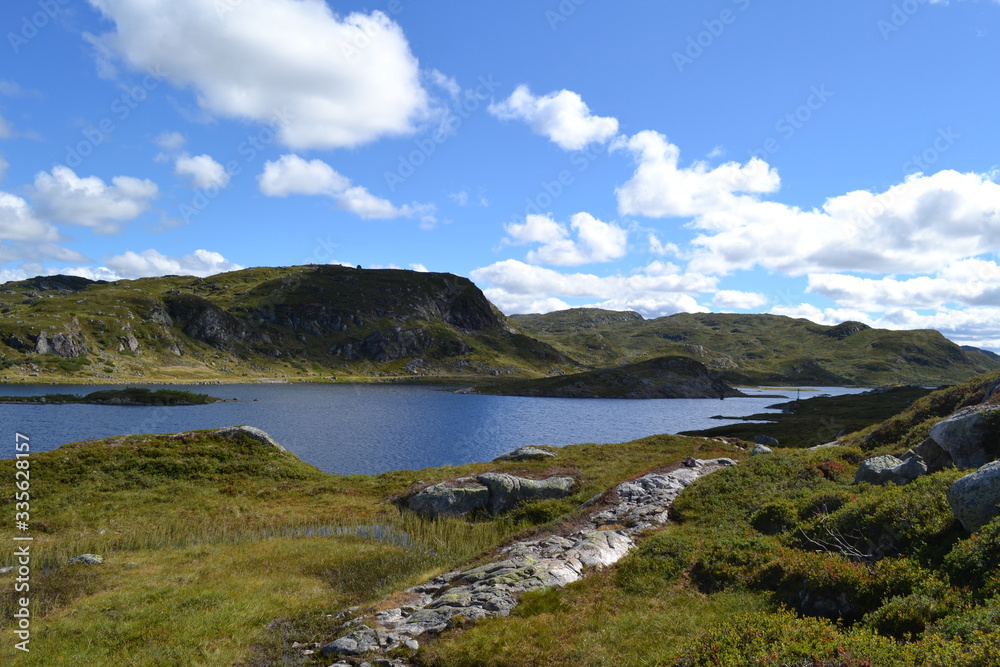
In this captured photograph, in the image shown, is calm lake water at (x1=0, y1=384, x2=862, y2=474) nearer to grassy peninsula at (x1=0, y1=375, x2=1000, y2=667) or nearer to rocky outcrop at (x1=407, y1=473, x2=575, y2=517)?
rocky outcrop at (x1=407, y1=473, x2=575, y2=517)

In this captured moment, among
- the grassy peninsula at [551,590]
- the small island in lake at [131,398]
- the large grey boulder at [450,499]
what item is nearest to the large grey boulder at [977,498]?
the grassy peninsula at [551,590]

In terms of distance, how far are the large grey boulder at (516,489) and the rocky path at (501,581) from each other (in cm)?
1026

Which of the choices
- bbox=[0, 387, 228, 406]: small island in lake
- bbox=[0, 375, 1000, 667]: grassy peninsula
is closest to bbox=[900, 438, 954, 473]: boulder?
bbox=[0, 375, 1000, 667]: grassy peninsula

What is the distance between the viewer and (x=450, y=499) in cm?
4322

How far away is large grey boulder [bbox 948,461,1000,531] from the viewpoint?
1462 cm

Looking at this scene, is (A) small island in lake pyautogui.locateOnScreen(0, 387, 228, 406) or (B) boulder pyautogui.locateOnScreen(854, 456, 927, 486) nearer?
(B) boulder pyautogui.locateOnScreen(854, 456, 927, 486)

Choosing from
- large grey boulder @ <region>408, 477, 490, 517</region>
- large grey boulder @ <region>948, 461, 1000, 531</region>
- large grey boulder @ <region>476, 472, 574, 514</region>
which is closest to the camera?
large grey boulder @ <region>948, 461, 1000, 531</region>

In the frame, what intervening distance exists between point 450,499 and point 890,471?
3163 centimetres

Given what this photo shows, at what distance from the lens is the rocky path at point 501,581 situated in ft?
59.2

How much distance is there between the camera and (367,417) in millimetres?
120312

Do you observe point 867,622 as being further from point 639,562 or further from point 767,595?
point 639,562

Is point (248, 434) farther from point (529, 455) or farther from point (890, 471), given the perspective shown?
point (890, 471)

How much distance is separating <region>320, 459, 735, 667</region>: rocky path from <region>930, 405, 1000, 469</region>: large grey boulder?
15.1m

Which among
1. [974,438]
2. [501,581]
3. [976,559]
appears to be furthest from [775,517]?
[501,581]
